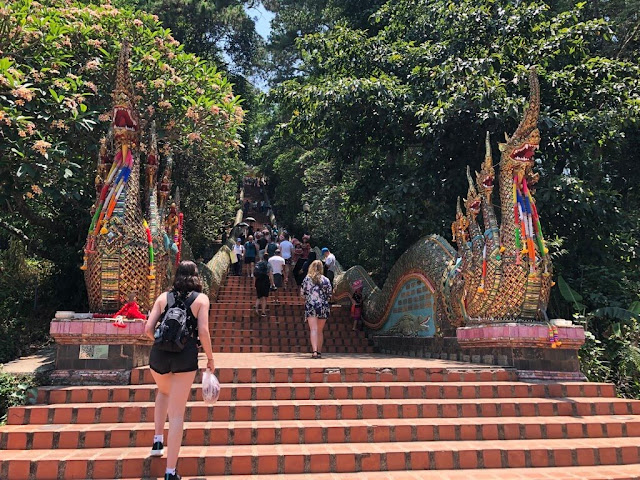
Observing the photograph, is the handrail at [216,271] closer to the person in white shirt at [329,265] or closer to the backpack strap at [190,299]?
the person in white shirt at [329,265]

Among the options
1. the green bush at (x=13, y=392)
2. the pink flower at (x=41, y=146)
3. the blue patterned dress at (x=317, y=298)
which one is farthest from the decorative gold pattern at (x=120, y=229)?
the blue patterned dress at (x=317, y=298)

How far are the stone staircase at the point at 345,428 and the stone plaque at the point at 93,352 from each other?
378 millimetres

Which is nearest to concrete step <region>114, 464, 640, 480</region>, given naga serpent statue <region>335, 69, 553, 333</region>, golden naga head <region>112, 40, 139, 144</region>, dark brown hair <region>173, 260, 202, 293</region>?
dark brown hair <region>173, 260, 202, 293</region>

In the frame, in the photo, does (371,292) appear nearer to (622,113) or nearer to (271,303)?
(271,303)

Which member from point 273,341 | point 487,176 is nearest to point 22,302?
point 273,341

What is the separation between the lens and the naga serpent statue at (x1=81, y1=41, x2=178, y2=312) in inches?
240

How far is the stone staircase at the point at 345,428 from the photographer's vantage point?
423 centimetres

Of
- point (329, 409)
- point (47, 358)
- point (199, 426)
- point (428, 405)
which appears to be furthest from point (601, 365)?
point (47, 358)

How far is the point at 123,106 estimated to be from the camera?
6426mm

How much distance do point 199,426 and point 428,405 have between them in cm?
227

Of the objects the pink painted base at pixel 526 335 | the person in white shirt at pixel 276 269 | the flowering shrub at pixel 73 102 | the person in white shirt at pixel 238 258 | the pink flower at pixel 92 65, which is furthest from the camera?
the person in white shirt at pixel 238 258

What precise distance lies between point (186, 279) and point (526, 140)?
194 inches

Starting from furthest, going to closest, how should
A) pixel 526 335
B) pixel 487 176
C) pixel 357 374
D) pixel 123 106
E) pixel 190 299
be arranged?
pixel 487 176 < pixel 123 106 < pixel 526 335 < pixel 357 374 < pixel 190 299

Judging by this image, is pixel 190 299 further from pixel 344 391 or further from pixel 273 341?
pixel 273 341
